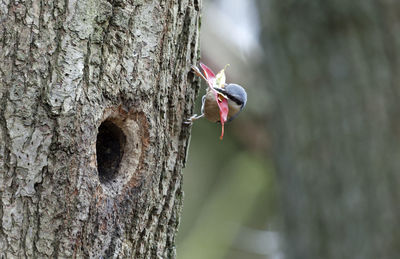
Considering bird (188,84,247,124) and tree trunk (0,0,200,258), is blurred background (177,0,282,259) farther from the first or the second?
tree trunk (0,0,200,258)

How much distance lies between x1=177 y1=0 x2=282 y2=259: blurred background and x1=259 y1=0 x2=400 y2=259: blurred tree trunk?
1447 mm

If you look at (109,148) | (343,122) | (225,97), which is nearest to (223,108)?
(225,97)

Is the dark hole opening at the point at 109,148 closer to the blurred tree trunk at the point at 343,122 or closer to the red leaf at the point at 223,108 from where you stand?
the red leaf at the point at 223,108

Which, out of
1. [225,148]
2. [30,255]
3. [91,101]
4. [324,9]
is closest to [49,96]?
[91,101]

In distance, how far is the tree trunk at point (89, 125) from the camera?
1.55m

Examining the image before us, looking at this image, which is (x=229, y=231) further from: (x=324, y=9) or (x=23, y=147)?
(x=23, y=147)

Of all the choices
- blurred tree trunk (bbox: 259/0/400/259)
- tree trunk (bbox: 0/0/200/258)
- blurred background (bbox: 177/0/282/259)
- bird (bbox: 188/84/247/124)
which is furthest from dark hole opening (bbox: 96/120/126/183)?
blurred background (bbox: 177/0/282/259)

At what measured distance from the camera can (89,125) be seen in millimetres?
1613

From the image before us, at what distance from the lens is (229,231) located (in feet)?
20.9

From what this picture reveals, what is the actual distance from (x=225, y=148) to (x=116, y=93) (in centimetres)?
448

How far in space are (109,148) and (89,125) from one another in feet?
0.69

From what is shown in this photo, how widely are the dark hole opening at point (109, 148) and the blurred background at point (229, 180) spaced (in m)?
3.69

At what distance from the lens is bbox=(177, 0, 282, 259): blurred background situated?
565 centimetres

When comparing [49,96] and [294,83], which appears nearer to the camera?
[49,96]
